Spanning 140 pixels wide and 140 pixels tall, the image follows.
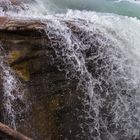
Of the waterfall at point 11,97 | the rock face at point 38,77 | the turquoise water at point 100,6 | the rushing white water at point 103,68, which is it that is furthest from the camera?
the turquoise water at point 100,6

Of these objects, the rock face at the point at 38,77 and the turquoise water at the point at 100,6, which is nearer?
the rock face at the point at 38,77

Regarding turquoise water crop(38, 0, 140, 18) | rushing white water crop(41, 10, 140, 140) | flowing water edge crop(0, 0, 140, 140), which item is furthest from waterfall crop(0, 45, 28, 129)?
turquoise water crop(38, 0, 140, 18)

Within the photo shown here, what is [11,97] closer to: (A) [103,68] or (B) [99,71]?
(B) [99,71]

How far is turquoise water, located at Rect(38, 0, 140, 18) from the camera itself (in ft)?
44.4

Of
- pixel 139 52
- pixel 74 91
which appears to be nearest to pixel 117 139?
pixel 74 91

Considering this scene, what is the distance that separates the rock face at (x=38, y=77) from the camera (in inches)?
251

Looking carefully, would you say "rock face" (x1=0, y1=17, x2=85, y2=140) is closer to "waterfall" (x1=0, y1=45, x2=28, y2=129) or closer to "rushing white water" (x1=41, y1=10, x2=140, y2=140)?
"waterfall" (x1=0, y1=45, x2=28, y2=129)

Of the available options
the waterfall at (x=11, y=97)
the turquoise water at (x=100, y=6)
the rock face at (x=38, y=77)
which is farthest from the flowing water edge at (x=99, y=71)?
the turquoise water at (x=100, y=6)

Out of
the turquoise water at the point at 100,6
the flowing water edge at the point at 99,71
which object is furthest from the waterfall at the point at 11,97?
the turquoise water at the point at 100,6

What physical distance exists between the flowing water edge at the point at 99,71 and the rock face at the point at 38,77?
0.16m

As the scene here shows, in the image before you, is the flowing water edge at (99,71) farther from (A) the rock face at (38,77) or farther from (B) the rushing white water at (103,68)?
(A) the rock face at (38,77)

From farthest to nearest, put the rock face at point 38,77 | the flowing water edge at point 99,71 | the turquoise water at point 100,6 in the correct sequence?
the turquoise water at point 100,6
the flowing water edge at point 99,71
the rock face at point 38,77

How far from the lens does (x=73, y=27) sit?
7.37 meters

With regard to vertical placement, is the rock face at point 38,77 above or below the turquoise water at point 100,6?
above
